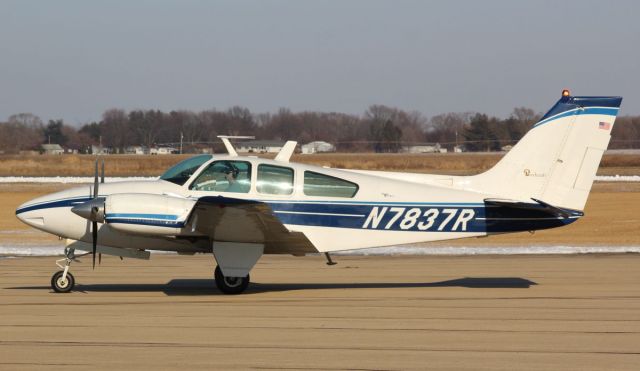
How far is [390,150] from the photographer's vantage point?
9569 cm

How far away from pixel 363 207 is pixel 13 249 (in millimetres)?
9686

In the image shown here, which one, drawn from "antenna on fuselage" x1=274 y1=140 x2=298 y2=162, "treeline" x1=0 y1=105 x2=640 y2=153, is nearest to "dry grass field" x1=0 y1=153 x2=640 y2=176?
"treeline" x1=0 y1=105 x2=640 y2=153

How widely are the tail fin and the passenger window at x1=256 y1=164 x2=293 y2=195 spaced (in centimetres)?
297

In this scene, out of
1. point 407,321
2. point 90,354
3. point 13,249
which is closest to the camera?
point 90,354

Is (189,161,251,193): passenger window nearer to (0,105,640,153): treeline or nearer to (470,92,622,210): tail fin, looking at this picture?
(470,92,622,210): tail fin

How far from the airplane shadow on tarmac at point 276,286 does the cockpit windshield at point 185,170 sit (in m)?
1.64

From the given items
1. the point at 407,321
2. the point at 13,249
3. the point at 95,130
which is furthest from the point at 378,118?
the point at 407,321

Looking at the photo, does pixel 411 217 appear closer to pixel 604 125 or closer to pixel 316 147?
pixel 604 125

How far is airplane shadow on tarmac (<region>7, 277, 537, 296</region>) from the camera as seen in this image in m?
12.8

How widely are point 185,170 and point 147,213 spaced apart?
964 millimetres

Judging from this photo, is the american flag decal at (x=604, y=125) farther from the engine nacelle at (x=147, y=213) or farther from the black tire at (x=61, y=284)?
the black tire at (x=61, y=284)

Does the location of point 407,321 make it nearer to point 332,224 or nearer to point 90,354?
point 332,224

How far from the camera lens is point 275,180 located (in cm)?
1225

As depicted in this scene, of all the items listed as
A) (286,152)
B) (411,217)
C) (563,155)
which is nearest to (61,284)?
(286,152)
